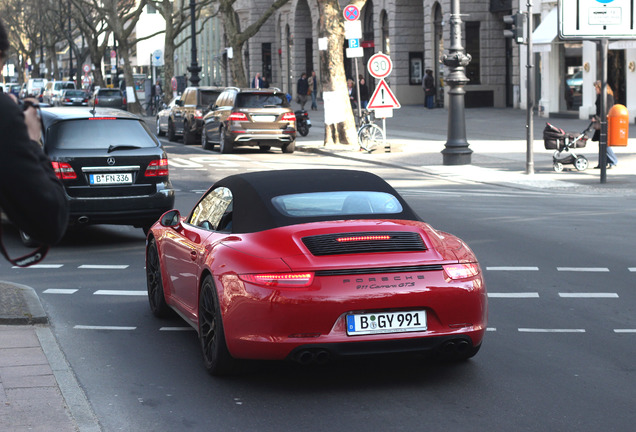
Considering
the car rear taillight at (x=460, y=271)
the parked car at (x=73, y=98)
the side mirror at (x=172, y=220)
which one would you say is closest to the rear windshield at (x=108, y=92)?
the parked car at (x=73, y=98)

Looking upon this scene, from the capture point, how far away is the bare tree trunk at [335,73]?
30.1 metres

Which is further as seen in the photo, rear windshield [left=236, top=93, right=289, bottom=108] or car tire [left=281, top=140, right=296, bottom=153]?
car tire [left=281, top=140, right=296, bottom=153]

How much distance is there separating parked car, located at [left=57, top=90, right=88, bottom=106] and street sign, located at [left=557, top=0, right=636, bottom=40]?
167 feet

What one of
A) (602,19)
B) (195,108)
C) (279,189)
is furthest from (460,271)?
(195,108)

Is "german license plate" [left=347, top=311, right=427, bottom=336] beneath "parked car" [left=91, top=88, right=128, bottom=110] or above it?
beneath

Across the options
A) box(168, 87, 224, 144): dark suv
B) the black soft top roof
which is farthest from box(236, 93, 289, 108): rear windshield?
the black soft top roof

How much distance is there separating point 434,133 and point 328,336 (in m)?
29.6

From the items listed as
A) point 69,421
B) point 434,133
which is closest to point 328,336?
point 69,421

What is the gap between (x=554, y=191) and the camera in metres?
18.7

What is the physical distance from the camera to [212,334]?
667cm

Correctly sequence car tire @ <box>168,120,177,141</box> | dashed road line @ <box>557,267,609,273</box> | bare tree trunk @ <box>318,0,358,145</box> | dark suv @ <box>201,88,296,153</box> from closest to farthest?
1. dashed road line @ <box>557,267,609,273</box>
2. dark suv @ <box>201,88,296,153</box>
3. bare tree trunk @ <box>318,0,358,145</box>
4. car tire @ <box>168,120,177,141</box>

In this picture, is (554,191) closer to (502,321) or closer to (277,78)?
(502,321)

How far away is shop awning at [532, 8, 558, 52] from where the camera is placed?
128 ft

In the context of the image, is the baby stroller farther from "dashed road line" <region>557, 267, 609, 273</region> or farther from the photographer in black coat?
the photographer in black coat
